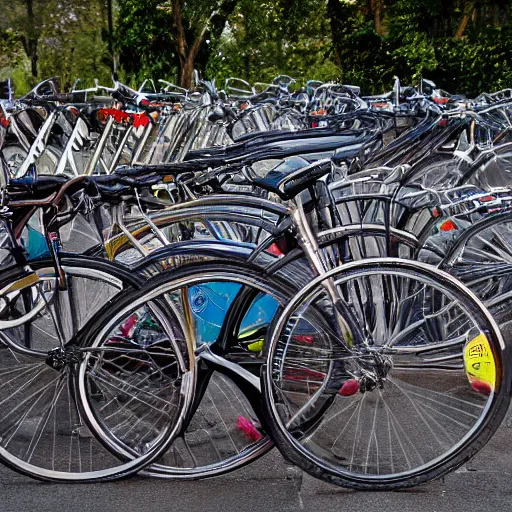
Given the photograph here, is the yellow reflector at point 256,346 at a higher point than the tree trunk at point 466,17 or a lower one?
higher

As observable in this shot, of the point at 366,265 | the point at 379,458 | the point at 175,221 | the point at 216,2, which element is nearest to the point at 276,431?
the point at 379,458

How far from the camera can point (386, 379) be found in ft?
11.7

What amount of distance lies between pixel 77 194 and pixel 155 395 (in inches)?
30.9

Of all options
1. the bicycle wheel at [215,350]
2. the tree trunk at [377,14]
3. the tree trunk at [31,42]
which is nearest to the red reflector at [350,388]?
the bicycle wheel at [215,350]

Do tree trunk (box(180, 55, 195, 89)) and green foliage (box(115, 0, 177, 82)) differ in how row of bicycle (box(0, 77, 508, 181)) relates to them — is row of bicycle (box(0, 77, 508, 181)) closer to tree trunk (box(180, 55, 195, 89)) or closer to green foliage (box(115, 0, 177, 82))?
tree trunk (box(180, 55, 195, 89))

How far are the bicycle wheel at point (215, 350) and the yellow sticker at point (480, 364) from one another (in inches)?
25.8

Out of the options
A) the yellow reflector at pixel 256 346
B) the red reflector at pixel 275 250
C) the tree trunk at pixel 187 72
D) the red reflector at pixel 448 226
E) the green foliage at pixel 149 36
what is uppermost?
the red reflector at pixel 275 250

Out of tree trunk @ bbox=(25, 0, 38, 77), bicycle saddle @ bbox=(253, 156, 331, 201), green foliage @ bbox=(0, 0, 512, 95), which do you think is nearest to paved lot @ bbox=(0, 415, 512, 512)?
bicycle saddle @ bbox=(253, 156, 331, 201)

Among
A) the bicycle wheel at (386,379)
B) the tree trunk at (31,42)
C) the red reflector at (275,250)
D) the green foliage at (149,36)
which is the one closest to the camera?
the bicycle wheel at (386,379)

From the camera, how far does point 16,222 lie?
12.3 ft

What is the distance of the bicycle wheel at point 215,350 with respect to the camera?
11.5 feet

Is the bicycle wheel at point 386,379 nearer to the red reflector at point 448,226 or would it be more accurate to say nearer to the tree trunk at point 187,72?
the red reflector at point 448,226

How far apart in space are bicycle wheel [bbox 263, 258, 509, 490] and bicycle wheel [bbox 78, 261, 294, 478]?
0.13m

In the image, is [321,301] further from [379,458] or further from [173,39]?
[173,39]
